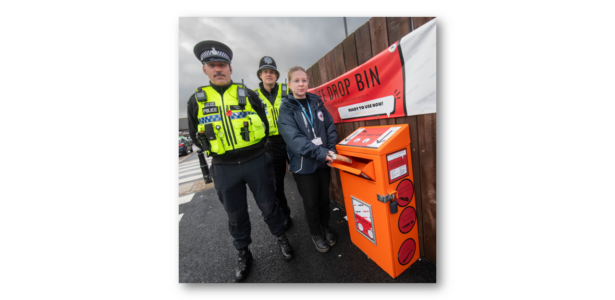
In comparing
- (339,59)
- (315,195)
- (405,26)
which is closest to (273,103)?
(339,59)

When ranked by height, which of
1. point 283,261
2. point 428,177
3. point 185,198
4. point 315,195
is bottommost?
point 283,261

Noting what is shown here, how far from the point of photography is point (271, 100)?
6.33 ft

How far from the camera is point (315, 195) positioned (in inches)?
60.9

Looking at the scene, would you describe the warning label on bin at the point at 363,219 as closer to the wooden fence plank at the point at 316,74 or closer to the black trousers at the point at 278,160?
the black trousers at the point at 278,160

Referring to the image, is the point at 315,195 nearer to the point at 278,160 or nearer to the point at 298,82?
the point at 278,160

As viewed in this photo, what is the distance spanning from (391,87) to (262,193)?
136 centimetres

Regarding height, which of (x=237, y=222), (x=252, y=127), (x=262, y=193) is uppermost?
(x=252, y=127)

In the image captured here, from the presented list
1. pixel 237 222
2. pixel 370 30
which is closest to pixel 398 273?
pixel 237 222

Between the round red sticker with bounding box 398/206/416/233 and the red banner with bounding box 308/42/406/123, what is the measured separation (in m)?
0.73

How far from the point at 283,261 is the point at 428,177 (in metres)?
1.45

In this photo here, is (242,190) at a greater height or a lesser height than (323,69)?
lesser

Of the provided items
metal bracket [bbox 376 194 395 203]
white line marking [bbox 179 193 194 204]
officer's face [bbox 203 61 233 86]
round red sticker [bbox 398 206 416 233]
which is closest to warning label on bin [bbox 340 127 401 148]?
metal bracket [bbox 376 194 395 203]

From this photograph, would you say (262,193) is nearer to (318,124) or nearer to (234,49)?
(318,124)

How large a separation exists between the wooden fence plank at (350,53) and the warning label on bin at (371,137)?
654 millimetres
